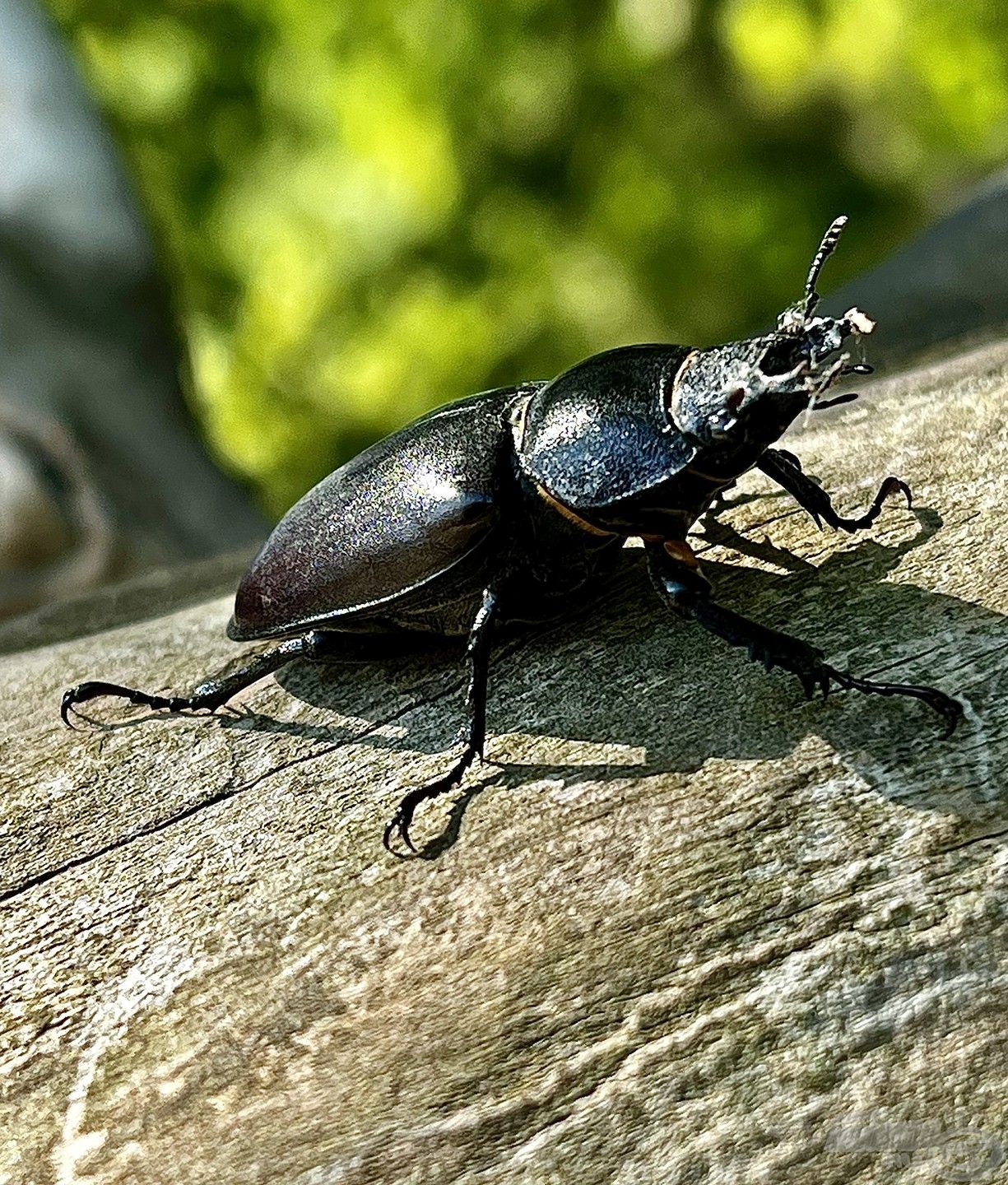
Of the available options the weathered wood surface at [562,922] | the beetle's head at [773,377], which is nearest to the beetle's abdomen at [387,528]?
the weathered wood surface at [562,922]

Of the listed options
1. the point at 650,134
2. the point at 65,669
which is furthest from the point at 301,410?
the point at 65,669

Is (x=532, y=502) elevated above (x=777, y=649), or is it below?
above

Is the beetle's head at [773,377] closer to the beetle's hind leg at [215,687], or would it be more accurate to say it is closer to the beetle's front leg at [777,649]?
the beetle's front leg at [777,649]

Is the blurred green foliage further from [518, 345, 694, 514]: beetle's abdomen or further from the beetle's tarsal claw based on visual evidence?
the beetle's tarsal claw

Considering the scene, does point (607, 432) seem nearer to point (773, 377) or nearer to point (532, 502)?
point (532, 502)

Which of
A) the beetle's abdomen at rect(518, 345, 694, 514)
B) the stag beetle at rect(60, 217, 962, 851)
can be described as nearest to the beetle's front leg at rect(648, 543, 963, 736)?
the stag beetle at rect(60, 217, 962, 851)

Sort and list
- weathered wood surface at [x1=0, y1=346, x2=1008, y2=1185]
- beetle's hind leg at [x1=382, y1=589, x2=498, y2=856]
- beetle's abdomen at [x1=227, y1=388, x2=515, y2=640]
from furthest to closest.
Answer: beetle's abdomen at [x1=227, y1=388, x2=515, y2=640] < beetle's hind leg at [x1=382, y1=589, x2=498, y2=856] < weathered wood surface at [x1=0, y1=346, x2=1008, y2=1185]

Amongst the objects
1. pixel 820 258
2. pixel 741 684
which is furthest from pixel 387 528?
pixel 820 258

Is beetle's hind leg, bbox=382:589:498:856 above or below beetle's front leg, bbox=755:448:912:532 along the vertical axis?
below
